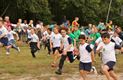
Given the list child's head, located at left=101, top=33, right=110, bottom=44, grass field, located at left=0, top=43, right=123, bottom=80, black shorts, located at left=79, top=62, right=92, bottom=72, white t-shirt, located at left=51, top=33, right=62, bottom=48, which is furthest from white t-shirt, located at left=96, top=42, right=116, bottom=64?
white t-shirt, located at left=51, top=33, right=62, bottom=48

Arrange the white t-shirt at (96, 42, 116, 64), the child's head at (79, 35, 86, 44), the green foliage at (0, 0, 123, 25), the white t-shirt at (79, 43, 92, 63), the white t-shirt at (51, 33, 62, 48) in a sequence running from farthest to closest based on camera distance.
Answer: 1. the green foliage at (0, 0, 123, 25)
2. the white t-shirt at (51, 33, 62, 48)
3. the white t-shirt at (79, 43, 92, 63)
4. the child's head at (79, 35, 86, 44)
5. the white t-shirt at (96, 42, 116, 64)

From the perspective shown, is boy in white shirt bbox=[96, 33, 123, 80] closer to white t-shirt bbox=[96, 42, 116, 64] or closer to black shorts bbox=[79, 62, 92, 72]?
white t-shirt bbox=[96, 42, 116, 64]

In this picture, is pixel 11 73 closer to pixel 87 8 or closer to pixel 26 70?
pixel 26 70

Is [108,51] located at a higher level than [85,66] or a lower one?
higher

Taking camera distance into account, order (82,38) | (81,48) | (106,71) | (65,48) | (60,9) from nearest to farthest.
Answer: (106,71)
(82,38)
(81,48)
(65,48)
(60,9)

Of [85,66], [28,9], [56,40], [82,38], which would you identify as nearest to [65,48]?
[56,40]

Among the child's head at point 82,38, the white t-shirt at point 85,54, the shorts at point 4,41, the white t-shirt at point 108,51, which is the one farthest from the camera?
the shorts at point 4,41

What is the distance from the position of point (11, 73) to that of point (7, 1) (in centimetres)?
2977

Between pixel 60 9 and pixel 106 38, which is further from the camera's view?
pixel 60 9

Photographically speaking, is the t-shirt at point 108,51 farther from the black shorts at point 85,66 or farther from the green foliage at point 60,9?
the green foliage at point 60,9

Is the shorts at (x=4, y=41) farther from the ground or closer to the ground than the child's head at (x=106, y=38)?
closer to the ground

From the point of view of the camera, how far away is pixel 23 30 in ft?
103

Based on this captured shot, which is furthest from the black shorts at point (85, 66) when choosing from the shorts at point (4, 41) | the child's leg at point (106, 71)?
the shorts at point (4, 41)

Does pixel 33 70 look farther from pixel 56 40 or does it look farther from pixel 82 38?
pixel 82 38
